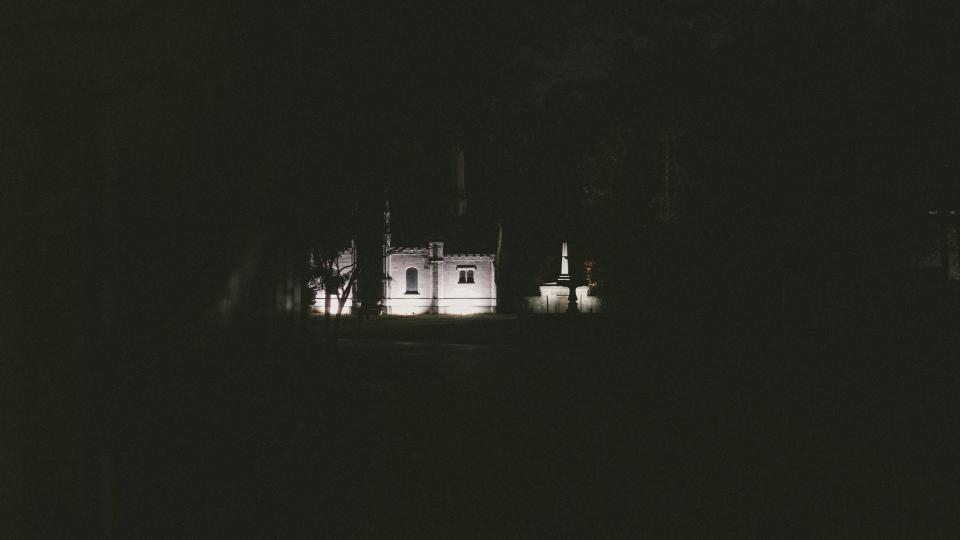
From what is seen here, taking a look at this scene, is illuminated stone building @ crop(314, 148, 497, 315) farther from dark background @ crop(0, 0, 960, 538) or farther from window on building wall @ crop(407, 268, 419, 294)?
dark background @ crop(0, 0, 960, 538)

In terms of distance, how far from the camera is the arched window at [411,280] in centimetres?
6003

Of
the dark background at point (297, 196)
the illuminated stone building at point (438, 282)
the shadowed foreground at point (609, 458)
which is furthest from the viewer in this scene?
the illuminated stone building at point (438, 282)

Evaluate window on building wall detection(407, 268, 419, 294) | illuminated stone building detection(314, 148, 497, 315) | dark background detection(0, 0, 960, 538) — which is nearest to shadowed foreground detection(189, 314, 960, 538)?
dark background detection(0, 0, 960, 538)

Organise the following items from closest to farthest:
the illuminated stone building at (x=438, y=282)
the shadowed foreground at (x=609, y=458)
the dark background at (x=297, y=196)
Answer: the dark background at (x=297, y=196)
the shadowed foreground at (x=609, y=458)
the illuminated stone building at (x=438, y=282)

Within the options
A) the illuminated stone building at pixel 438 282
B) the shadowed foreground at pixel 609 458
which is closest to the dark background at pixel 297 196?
the shadowed foreground at pixel 609 458

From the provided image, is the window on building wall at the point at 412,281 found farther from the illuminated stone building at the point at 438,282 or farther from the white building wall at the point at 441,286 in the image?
the white building wall at the point at 441,286

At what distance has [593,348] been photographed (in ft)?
83.0

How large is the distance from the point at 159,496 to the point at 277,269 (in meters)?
1.42

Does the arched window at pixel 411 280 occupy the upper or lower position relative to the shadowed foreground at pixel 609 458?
upper

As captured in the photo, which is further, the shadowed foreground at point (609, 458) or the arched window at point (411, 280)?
the arched window at point (411, 280)

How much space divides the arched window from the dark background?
3950 cm

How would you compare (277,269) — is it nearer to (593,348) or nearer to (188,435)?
(188,435)

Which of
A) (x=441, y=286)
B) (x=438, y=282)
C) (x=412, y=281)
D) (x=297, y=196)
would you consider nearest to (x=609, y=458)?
(x=297, y=196)

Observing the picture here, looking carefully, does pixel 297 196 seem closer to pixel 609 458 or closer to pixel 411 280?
pixel 609 458
